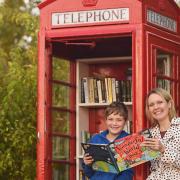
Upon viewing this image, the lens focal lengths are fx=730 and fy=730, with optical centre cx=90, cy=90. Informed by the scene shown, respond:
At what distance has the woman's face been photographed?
6320 mm

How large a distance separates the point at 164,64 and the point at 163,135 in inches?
36.0

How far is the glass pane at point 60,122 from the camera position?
732cm

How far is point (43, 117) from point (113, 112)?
2.40 ft

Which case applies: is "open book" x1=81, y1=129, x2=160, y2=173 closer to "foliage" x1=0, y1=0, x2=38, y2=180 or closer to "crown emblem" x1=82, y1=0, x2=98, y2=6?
"crown emblem" x1=82, y1=0, x2=98, y2=6

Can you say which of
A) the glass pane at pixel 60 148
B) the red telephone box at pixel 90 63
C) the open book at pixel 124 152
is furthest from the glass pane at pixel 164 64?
the glass pane at pixel 60 148

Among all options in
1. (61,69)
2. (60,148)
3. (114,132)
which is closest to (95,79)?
(61,69)

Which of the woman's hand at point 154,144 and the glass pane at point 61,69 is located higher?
the glass pane at point 61,69

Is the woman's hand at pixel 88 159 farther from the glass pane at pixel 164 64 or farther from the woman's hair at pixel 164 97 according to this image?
the glass pane at pixel 164 64

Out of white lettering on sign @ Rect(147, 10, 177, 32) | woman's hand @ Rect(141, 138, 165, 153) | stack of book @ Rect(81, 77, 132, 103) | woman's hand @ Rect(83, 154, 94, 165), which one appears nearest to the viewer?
woman's hand @ Rect(141, 138, 165, 153)

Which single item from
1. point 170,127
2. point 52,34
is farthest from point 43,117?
point 170,127

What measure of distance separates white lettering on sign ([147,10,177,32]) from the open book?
3.69 feet

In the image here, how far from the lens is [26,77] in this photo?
930 centimetres

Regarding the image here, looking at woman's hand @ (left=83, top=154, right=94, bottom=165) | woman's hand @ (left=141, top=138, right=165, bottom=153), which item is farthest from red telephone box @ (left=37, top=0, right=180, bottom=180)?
woman's hand @ (left=83, top=154, right=94, bottom=165)

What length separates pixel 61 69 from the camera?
297 inches
